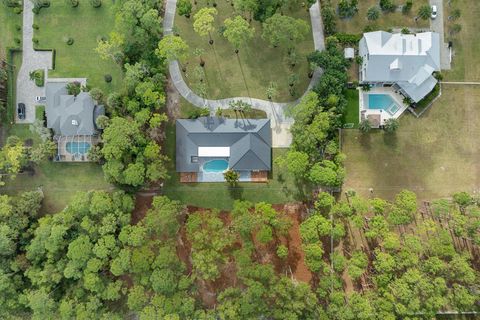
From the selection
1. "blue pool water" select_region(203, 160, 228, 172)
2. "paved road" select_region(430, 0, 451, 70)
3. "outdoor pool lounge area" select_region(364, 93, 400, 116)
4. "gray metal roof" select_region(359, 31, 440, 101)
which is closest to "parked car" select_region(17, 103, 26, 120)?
"blue pool water" select_region(203, 160, 228, 172)

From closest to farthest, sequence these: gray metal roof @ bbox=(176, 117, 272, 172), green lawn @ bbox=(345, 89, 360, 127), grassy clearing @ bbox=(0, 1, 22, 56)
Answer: gray metal roof @ bbox=(176, 117, 272, 172) → green lawn @ bbox=(345, 89, 360, 127) → grassy clearing @ bbox=(0, 1, 22, 56)

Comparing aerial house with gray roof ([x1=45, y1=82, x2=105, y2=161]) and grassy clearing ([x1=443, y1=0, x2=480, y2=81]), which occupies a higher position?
grassy clearing ([x1=443, y1=0, x2=480, y2=81])

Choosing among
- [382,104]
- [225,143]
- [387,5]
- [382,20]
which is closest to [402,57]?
[382,104]

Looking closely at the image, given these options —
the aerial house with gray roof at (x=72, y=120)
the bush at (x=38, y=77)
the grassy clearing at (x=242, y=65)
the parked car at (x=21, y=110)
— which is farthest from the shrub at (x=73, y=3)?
the parked car at (x=21, y=110)

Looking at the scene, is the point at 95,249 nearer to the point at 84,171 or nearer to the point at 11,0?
the point at 84,171

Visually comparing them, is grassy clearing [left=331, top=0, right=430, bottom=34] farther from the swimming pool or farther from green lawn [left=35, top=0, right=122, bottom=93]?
green lawn [left=35, top=0, right=122, bottom=93]

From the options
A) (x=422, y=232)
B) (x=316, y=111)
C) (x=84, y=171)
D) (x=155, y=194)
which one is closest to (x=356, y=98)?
(x=316, y=111)
